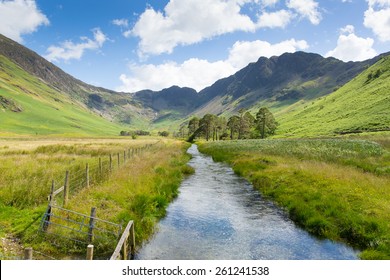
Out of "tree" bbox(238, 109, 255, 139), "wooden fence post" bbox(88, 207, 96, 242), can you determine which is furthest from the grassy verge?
"tree" bbox(238, 109, 255, 139)

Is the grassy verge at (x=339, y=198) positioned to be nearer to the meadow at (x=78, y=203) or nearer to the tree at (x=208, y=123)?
the meadow at (x=78, y=203)

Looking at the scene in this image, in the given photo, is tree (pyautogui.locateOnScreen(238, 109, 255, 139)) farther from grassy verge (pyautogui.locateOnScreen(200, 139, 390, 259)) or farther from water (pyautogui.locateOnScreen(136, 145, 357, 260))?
water (pyautogui.locateOnScreen(136, 145, 357, 260))

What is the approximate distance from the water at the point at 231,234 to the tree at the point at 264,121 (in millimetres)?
105452

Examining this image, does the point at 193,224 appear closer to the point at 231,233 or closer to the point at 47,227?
the point at 231,233

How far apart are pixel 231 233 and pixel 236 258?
3.41 m

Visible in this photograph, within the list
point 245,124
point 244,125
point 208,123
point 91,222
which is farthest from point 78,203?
point 208,123

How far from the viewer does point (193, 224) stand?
64.0 ft

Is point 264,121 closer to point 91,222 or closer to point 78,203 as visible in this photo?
point 78,203

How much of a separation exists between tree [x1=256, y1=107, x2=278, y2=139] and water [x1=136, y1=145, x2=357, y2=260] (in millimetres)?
105452

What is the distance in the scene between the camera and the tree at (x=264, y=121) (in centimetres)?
12901

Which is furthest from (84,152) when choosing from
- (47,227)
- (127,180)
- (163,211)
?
(47,227)

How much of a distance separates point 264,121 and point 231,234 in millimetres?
117823

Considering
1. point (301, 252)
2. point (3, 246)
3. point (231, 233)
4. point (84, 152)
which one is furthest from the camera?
point (84, 152)

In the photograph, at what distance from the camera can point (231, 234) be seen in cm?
1748
